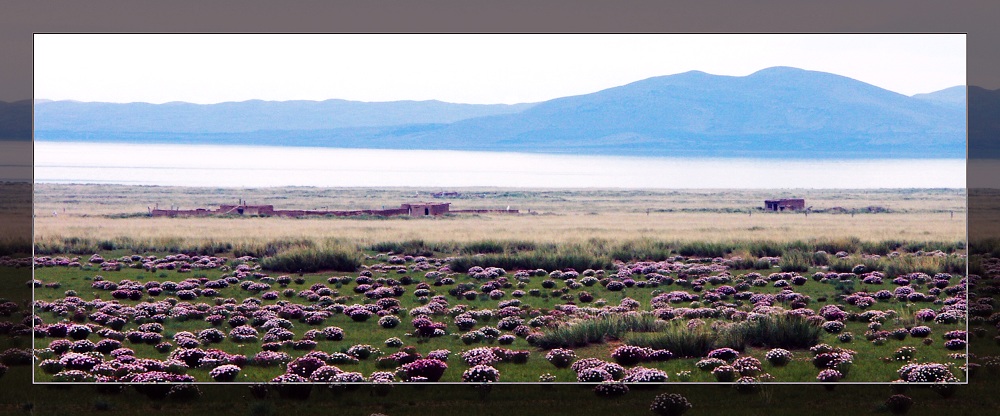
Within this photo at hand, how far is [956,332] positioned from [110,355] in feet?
59.5

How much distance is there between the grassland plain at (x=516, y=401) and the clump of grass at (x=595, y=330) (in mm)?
2083

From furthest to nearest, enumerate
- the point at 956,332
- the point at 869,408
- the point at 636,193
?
1. the point at 636,193
2. the point at 956,332
3. the point at 869,408

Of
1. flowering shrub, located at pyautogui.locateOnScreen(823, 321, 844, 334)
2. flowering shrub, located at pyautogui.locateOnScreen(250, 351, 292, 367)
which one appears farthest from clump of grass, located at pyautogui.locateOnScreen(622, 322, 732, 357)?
flowering shrub, located at pyautogui.locateOnScreen(250, 351, 292, 367)

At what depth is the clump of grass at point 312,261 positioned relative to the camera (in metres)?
30.2

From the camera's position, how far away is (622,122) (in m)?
24.7

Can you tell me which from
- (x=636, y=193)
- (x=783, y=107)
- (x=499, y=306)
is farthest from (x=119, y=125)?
(x=636, y=193)

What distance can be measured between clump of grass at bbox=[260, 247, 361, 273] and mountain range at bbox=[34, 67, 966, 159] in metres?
5.45

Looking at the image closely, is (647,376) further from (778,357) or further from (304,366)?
(304,366)

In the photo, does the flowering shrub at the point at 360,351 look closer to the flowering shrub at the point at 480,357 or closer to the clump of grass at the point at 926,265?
the flowering shrub at the point at 480,357

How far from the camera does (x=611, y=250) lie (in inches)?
1383

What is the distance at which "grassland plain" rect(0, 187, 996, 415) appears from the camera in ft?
57.3

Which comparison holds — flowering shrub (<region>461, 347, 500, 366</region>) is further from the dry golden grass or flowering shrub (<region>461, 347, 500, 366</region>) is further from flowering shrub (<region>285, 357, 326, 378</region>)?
the dry golden grass

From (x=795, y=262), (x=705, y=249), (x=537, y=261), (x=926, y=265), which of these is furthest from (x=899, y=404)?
(x=705, y=249)

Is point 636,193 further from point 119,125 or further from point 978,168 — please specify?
point 119,125
